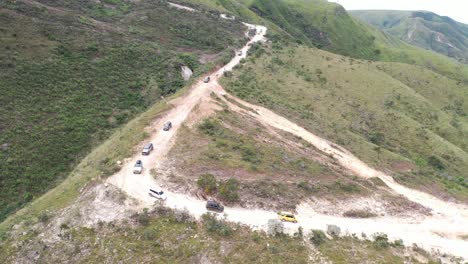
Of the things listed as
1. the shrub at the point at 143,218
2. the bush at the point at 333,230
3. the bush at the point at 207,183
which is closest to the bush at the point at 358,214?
the bush at the point at 333,230

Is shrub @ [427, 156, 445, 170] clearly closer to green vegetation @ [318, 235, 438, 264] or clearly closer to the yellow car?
green vegetation @ [318, 235, 438, 264]

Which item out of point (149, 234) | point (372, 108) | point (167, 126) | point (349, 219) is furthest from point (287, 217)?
point (372, 108)

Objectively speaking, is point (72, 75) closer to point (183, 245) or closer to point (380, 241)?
point (183, 245)

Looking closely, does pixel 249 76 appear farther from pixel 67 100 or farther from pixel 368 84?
pixel 67 100

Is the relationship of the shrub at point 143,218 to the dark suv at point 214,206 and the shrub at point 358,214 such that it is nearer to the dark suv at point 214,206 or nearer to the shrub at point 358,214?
the dark suv at point 214,206

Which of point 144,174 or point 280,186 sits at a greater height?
point 280,186

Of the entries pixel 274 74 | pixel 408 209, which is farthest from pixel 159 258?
pixel 274 74
